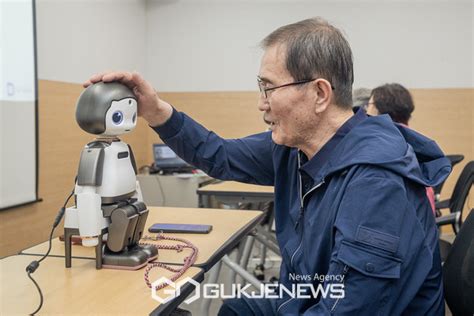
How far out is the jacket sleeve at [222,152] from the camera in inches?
61.4

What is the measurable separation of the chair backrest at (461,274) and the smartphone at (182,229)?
751 mm

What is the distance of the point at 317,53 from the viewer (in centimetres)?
119

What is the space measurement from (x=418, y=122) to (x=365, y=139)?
3.88 m

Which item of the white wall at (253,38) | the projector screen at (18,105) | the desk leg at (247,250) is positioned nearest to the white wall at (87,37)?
the white wall at (253,38)

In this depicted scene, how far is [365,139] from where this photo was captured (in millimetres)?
1114

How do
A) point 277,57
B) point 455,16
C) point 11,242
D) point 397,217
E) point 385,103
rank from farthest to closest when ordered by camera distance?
1. point 455,16
2. point 11,242
3. point 385,103
4. point 277,57
5. point 397,217

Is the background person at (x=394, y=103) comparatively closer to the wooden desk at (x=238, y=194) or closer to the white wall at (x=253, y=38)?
the wooden desk at (x=238, y=194)

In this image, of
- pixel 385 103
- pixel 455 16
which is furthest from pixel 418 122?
pixel 385 103

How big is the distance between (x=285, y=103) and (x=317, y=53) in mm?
152

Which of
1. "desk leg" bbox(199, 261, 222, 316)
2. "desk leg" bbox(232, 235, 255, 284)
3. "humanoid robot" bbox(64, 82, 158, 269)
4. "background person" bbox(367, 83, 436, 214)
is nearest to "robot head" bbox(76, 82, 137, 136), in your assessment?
"humanoid robot" bbox(64, 82, 158, 269)

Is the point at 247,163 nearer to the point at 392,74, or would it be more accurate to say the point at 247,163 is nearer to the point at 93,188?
the point at 93,188

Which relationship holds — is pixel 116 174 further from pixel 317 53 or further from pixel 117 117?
pixel 317 53

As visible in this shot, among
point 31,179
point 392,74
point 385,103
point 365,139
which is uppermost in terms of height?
point 392,74

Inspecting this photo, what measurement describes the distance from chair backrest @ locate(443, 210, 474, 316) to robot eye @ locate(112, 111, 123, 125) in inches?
37.1
